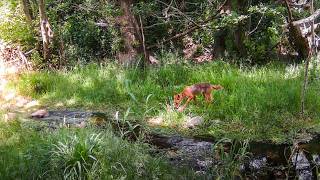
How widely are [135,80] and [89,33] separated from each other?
313 cm

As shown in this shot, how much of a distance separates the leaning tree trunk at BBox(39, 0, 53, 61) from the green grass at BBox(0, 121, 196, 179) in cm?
476

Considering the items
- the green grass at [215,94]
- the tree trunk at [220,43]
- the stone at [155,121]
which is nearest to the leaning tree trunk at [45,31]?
the green grass at [215,94]

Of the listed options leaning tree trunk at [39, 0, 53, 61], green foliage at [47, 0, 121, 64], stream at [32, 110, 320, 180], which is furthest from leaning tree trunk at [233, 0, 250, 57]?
leaning tree trunk at [39, 0, 53, 61]

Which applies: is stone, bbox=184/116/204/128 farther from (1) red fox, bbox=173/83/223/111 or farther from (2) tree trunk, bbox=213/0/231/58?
(2) tree trunk, bbox=213/0/231/58

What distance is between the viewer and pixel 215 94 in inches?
259

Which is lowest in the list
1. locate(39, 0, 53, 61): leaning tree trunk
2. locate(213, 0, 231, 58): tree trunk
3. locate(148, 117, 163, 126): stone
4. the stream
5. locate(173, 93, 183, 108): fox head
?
the stream

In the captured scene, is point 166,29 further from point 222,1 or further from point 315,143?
point 315,143

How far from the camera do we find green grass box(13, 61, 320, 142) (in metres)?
5.89

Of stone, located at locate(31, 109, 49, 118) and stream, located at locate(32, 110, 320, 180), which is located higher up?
stone, located at locate(31, 109, 49, 118)

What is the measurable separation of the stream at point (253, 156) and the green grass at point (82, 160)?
455mm

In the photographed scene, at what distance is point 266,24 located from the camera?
9961 mm

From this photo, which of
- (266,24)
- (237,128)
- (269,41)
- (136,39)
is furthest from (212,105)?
(266,24)

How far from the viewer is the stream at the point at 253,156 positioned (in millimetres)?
4543

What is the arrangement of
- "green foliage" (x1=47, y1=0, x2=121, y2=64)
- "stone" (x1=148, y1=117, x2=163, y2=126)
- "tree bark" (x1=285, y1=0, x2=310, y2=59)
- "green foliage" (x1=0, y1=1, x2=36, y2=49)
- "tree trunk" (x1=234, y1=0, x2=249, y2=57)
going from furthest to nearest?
"green foliage" (x1=47, y1=0, x2=121, y2=64) → "green foliage" (x1=0, y1=1, x2=36, y2=49) → "tree trunk" (x1=234, y1=0, x2=249, y2=57) → "tree bark" (x1=285, y1=0, x2=310, y2=59) → "stone" (x1=148, y1=117, x2=163, y2=126)
